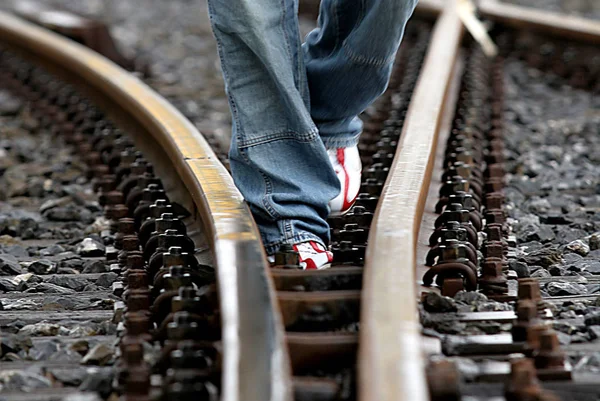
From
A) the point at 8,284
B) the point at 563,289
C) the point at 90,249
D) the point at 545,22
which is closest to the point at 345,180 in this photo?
the point at 563,289

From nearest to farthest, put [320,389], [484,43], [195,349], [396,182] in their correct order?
1. [320,389]
2. [195,349]
3. [396,182]
4. [484,43]

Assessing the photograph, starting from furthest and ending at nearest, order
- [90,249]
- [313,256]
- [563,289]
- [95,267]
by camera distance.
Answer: [90,249] < [95,267] < [563,289] < [313,256]

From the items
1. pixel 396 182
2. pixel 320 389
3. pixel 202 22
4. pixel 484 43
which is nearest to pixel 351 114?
pixel 396 182

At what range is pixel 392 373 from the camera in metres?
1.85

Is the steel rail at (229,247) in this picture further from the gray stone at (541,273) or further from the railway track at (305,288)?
the gray stone at (541,273)

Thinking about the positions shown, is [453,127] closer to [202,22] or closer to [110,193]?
[110,193]

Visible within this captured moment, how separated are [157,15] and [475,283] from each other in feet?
29.8

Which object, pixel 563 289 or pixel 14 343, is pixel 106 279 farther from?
pixel 563 289

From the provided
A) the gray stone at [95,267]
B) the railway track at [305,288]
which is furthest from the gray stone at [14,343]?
the gray stone at [95,267]

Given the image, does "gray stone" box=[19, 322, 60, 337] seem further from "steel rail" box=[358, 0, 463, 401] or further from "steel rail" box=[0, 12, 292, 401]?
"steel rail" box=[358, 0, 463, 401]

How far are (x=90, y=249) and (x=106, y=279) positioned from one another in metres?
0.42

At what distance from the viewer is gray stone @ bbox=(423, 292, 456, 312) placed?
2.74 m

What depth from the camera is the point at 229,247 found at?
2.59 meters

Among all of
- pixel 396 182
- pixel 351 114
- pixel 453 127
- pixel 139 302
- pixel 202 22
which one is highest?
pixel 202 22
